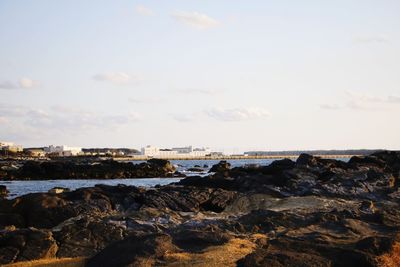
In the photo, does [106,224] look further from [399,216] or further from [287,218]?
[399,216]

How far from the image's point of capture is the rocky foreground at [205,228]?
10.6 m

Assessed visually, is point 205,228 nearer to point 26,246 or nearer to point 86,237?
point 86,237

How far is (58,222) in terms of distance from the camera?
17.3 m

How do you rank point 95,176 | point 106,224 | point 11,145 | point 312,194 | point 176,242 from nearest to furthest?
point 176,242 → point 106,224 → point 312,194 → point 95,176 → point 11,145

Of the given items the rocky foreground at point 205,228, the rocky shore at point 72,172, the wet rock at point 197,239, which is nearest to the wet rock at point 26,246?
the rocky foreground at point 205,228

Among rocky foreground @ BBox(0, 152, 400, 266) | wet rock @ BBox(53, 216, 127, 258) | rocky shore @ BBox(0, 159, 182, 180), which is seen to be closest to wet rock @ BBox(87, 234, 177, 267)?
rocky foreground @ BBox(0, 152, 400, 266)

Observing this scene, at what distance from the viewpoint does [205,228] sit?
1410 cm

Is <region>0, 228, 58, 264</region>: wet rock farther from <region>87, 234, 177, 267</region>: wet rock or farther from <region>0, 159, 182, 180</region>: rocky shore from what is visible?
<region>0, 159, 182, 180</region>: rocky shore

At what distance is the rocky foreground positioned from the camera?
10.6 metres

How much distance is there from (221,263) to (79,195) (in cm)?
1135

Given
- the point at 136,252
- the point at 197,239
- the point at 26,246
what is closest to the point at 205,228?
the point at 197,239

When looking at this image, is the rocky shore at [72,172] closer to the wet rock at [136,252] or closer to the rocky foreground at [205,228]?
the rocky foreground at [205,228]

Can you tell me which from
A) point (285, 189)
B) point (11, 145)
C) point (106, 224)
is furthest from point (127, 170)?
point (11, 145)

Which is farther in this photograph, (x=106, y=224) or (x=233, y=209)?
(x=233, y=209)
